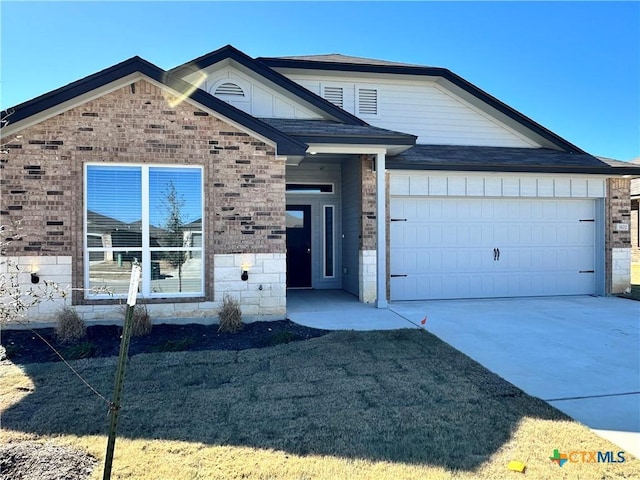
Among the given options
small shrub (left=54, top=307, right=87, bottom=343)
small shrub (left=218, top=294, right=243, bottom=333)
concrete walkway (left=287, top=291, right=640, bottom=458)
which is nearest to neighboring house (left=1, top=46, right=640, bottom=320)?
small shrub (left=218, top=294, right=243, bottom=333)

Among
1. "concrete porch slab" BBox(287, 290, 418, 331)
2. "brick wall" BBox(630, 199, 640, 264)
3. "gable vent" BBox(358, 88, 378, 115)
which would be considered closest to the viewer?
"concrete porch slab" BBox(287, 290, 418, 331)

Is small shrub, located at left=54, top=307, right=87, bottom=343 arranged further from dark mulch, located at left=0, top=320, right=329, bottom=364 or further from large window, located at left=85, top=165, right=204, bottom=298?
large window, located at left=85, top=165, right=204, bottom=298

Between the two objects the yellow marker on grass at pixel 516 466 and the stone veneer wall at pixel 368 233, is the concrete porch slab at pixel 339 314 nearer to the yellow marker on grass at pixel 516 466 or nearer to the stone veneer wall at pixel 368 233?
the stone veneer wall at pixel 368 233

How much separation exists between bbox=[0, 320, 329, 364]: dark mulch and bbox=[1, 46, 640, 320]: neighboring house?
464 millimetres

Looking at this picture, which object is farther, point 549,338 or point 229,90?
point 229,90

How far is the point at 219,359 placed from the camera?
5.59 m

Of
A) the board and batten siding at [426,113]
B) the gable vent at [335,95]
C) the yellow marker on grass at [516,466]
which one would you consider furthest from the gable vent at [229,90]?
the yellow marker on grass at [516,466]

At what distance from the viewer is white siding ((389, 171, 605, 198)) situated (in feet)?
32.2

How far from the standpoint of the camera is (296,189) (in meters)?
11.7

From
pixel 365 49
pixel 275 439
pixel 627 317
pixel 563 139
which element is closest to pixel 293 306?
pixel 275 439

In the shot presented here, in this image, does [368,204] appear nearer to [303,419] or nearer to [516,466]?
[303,419]

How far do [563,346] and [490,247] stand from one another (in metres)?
4.37

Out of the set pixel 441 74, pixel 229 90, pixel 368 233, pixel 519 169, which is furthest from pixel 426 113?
pixel 229 90

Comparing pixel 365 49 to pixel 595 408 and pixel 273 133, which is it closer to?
pixel 273 133
